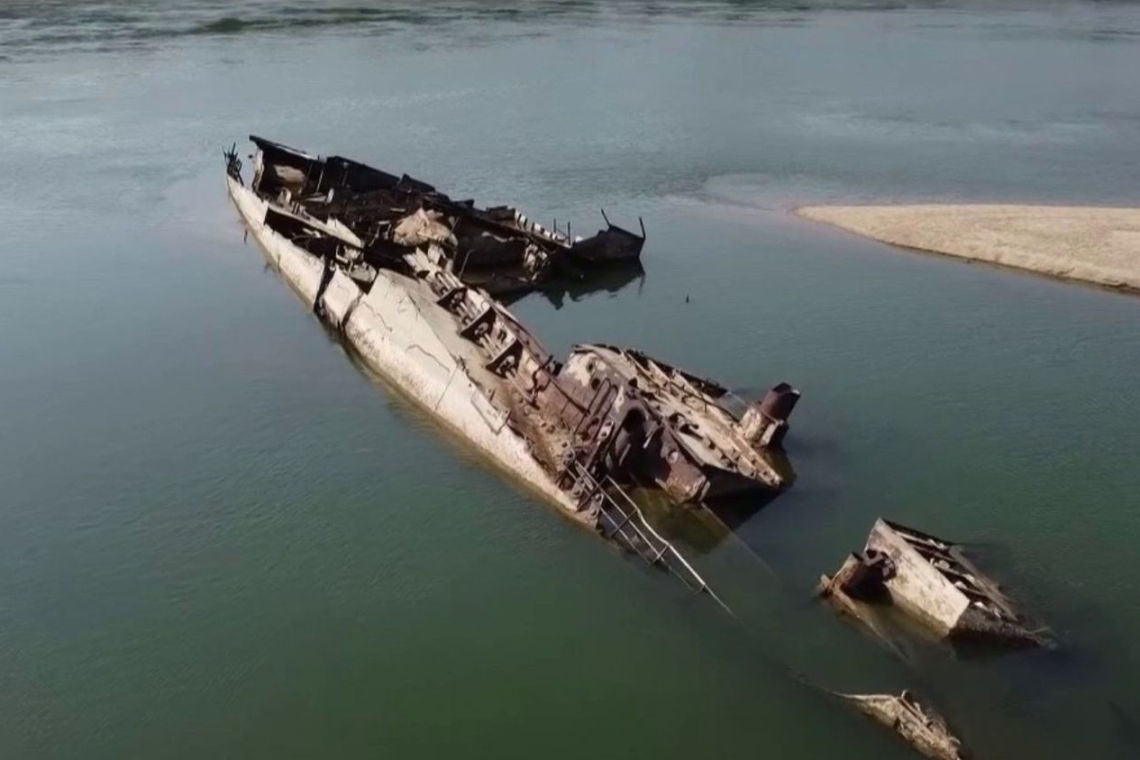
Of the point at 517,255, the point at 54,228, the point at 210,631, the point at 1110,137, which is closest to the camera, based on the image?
the point at 210,631

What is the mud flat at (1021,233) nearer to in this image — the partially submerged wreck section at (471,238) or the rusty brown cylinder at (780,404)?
the partially submerged wreck section at (471,238)

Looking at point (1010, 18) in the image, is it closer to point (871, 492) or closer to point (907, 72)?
point (907, 72)

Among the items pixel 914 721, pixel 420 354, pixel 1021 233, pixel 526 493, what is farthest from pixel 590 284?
pixel 914 721

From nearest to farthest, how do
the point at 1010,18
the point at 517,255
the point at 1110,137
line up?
the point at 517,255
the point at 1110,137
the point at 1010,18

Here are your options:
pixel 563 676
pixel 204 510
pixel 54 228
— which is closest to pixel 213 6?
pixel 54 228

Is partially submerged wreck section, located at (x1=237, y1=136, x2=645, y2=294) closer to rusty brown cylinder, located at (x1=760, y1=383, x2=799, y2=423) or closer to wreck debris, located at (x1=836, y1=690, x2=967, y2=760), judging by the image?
rusty brown cylinder, located at (x1=760, y1=383, x2=799, y2=423)

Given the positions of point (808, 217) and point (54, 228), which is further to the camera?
point (808, 217)

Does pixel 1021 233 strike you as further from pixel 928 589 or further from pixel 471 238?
pixel 928 589
